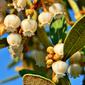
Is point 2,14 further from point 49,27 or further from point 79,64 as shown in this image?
point 79,64

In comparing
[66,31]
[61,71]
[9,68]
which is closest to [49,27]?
[66,31]

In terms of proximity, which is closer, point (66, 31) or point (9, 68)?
point (66, 31)

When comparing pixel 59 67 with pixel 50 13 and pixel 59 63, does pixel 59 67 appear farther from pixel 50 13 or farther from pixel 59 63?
pixel 50 13

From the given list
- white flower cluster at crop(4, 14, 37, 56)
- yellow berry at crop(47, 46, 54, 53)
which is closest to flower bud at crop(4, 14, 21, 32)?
white flower cluster at crop(4, 14, 37, 56)

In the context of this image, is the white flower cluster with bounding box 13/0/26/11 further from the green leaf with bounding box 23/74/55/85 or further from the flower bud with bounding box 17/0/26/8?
the green leaf with bounding box 23/74/55/85

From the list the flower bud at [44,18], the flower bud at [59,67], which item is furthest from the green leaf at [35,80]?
the flower bud at [44,18]

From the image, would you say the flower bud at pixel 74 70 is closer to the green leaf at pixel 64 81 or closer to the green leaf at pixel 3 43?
the green leaf at pixel 64 81

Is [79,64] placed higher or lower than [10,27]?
lower
